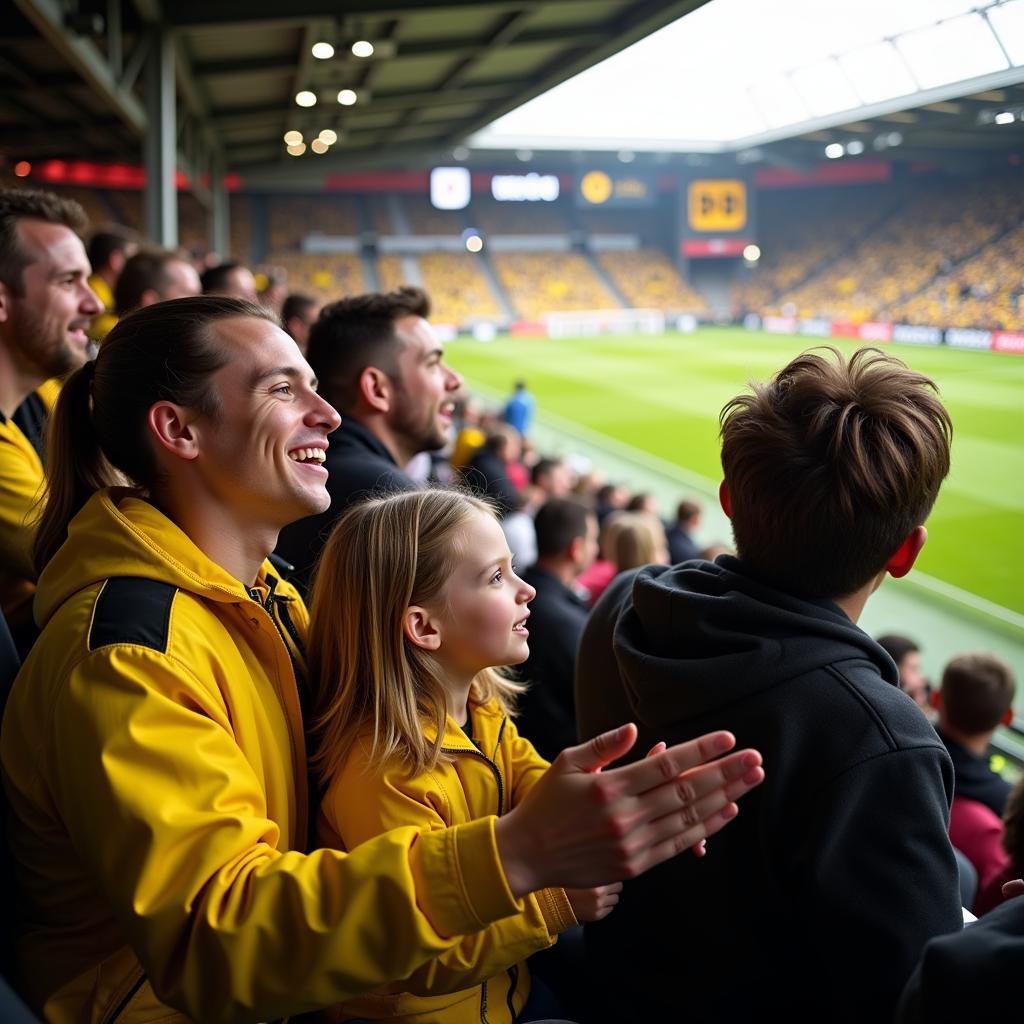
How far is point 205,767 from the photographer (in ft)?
4.51

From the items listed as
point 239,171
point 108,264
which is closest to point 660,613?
point 108,264

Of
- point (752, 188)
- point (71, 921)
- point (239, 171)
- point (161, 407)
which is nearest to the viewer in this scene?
point (71, 921)

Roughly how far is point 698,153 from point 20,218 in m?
23.6

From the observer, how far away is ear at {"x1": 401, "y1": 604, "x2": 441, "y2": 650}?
1859mm

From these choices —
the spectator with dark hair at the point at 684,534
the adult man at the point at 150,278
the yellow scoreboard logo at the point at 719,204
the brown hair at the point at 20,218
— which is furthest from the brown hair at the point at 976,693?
the yellow scoreboard logo at the point at 719,204

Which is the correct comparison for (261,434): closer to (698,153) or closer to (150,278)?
(150,278)

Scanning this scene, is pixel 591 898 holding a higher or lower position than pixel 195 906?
lower

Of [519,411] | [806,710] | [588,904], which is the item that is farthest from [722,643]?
[519,411]

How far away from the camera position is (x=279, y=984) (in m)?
1.27

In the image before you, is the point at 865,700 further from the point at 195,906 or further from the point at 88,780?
the point at 88,780

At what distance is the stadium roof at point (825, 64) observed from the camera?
9.96 feet

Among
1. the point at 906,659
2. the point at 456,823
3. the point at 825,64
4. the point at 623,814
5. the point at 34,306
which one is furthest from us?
the point at 906,659

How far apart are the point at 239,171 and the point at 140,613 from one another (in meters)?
26.5

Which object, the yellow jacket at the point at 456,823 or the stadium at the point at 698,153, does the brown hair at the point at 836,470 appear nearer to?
the stadium at the point at 698,153
